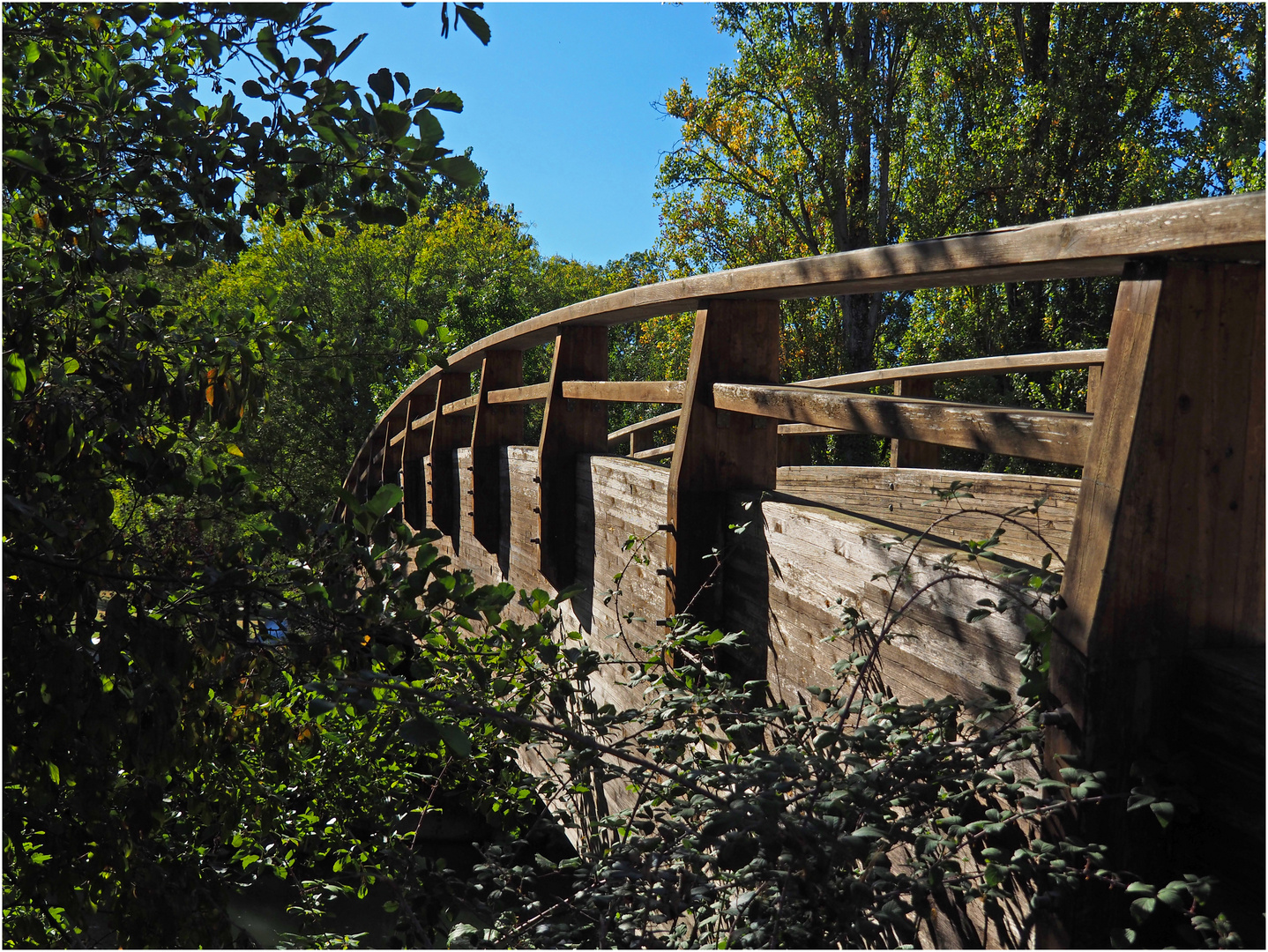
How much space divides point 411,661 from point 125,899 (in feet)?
2.72

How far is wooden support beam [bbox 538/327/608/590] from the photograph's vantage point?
3934 millimetres

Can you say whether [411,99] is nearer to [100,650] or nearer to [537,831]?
[100,650]

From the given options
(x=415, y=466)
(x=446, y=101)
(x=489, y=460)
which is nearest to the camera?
(x=446, y=101)

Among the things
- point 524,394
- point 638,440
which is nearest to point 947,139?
point 638,440

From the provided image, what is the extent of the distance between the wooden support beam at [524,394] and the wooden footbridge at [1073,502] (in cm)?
45

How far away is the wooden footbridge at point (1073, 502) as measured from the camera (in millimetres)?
1430

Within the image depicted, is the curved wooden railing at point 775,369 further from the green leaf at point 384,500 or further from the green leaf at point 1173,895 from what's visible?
the green leaf at point 1173,895

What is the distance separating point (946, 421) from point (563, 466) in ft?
7.82

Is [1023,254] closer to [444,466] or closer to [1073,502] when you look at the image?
[1073,502]

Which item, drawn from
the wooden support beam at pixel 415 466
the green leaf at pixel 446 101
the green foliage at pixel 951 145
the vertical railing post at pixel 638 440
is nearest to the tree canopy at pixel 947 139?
the green foliage at pixel 951 145

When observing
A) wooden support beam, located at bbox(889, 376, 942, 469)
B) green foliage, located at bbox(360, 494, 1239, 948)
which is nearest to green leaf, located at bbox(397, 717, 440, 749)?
green foliage, located at bbox(360, 494, 1239, 948)

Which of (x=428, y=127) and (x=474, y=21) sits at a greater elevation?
(x=474, y=21)

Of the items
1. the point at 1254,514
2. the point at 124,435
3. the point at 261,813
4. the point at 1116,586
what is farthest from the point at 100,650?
the point at 1254,514

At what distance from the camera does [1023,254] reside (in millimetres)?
1629
